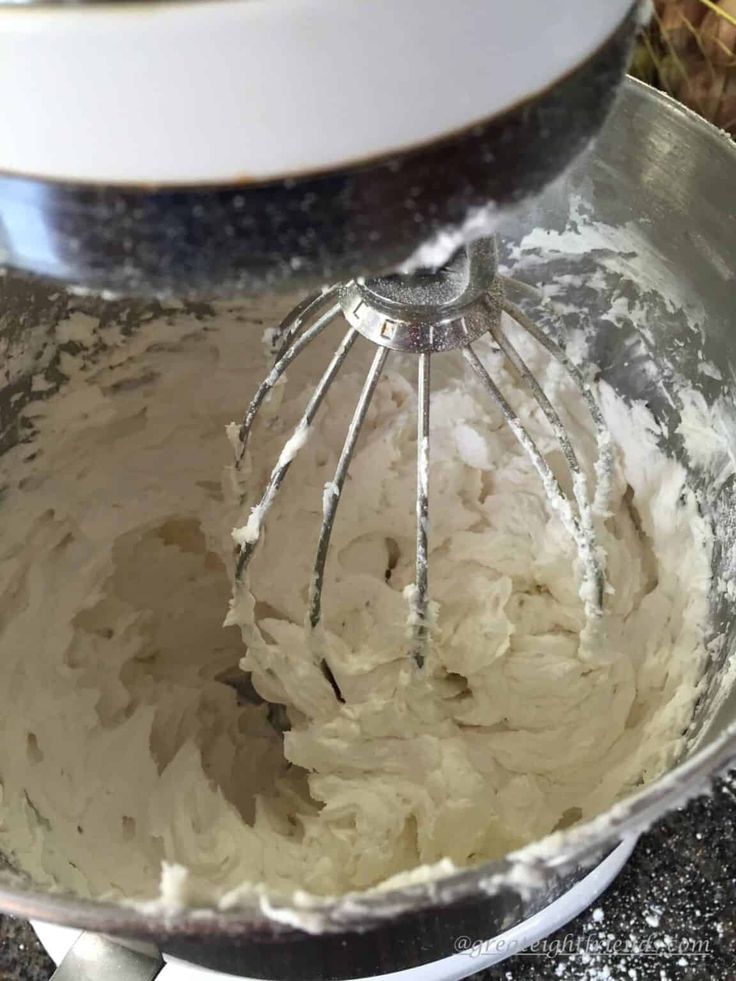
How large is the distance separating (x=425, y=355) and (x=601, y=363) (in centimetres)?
32

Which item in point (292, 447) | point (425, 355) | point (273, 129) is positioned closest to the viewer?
point (273, 129)

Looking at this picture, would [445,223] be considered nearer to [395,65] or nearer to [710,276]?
[395,65]

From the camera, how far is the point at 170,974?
0.67m

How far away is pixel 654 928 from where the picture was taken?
71 cm

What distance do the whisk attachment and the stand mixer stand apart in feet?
0.52

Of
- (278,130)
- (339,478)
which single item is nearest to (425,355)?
(339,478)

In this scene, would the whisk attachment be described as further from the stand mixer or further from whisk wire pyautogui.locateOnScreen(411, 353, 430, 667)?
the stand mixer

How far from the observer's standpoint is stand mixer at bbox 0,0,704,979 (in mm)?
277

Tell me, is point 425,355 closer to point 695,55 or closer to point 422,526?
point 422,526

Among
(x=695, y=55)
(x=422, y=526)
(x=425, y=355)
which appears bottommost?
(x=422, y=526)

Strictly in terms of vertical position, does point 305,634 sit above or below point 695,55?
below

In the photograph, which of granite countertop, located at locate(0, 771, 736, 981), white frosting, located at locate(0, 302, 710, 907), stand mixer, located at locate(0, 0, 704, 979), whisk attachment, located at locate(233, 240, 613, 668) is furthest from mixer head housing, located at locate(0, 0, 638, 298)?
granite countertop, located at locate(0, 771, 736, 981)

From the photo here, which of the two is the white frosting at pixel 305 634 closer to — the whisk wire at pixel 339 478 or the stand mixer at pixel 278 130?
the whisk wire at pixel 339 478

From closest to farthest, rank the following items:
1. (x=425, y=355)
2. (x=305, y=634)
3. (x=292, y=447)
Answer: (x=425, y=355) → (x=292, y=447) → (x=305, y=634)
